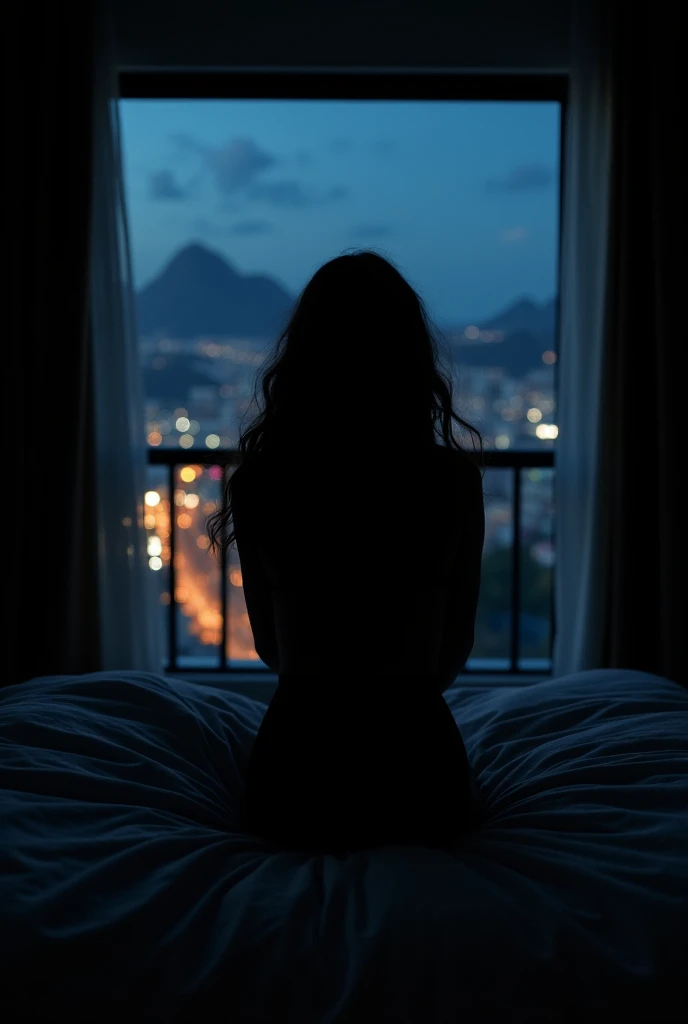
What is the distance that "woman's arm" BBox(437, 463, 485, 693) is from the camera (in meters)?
1.39

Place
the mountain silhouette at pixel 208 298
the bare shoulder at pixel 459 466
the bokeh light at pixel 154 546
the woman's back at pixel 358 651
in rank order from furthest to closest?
the mountain silhouette at pixel 208 298
the bokeh light at pixel 154 546
the bare shoulder at pixel 459 466
the woman's back at pixel 358 651

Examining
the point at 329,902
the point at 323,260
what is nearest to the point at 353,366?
the point at 329,902

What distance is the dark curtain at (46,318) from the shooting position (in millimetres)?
3039

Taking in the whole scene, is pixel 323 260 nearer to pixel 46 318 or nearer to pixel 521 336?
pixel 521 336

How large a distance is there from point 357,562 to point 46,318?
86.8 inches

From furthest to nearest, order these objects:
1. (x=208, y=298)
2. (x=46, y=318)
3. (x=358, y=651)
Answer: (x=208, y=298) < (x=46, y=318) < (x=358, y=651)

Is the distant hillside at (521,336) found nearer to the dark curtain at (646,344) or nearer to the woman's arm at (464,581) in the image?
the dark curtain at (646,344)

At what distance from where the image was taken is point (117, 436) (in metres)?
3.26

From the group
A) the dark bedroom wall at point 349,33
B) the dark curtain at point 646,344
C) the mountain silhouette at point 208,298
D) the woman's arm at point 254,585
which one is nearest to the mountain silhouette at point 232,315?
the mountain silhouette at point 208,298

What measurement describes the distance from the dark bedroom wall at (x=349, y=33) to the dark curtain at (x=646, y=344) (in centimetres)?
29

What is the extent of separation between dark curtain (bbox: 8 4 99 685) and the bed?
1.79m

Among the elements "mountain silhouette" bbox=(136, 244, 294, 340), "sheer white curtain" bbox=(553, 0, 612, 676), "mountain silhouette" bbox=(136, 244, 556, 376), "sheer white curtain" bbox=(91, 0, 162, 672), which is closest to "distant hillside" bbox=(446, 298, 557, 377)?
"mountain silhouette" bbox=(136, 244, 556, 376)

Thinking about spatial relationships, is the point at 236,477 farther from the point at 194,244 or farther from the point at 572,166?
the point at 194,244

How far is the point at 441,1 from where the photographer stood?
125 inches
